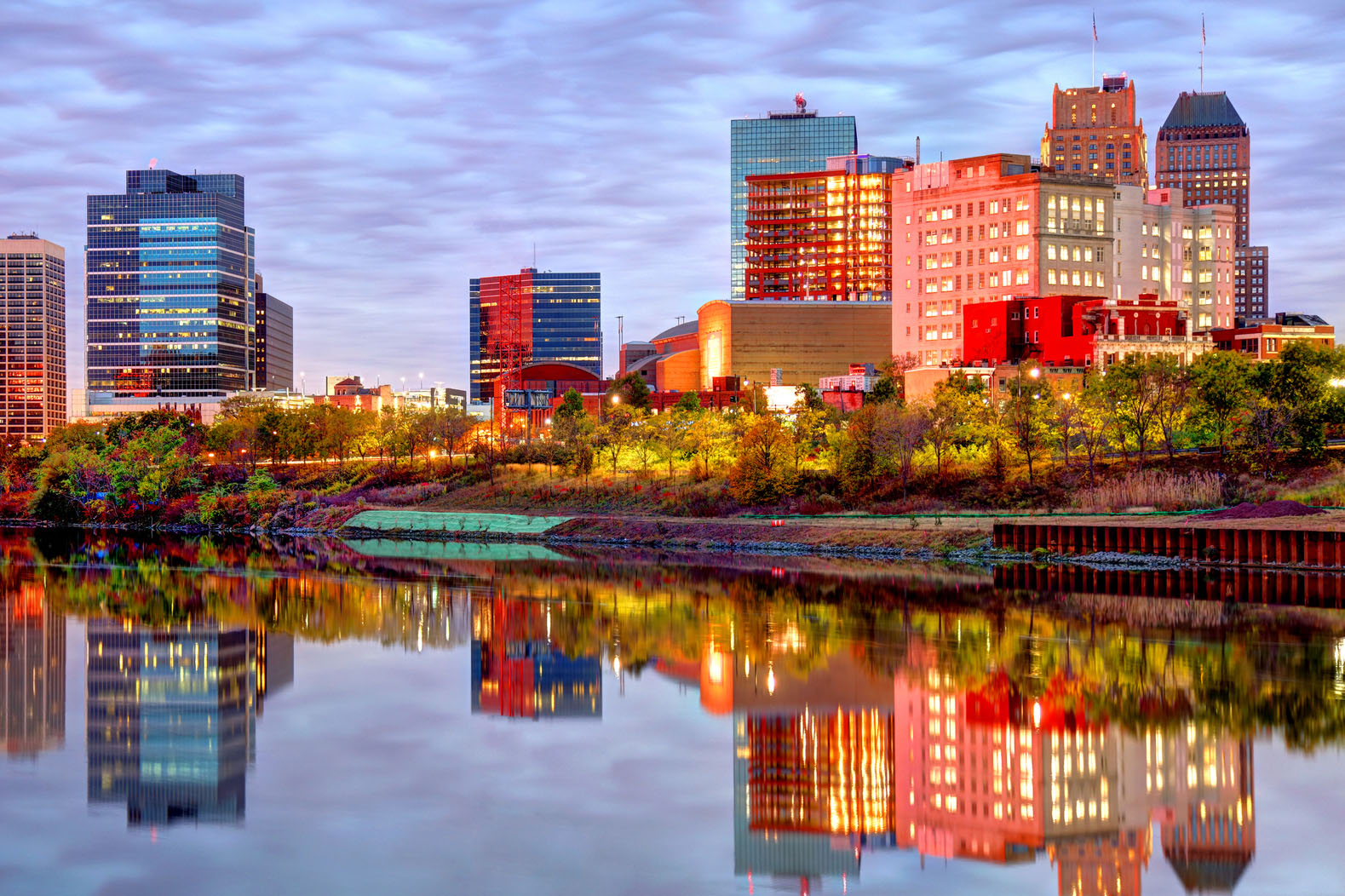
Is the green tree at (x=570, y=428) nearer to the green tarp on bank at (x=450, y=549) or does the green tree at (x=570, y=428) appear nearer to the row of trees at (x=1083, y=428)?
the row of trees at (x=1083, y=428)

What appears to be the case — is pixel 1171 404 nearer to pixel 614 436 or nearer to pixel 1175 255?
pixel 614 436

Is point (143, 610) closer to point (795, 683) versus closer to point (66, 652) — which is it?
point (66, 652)

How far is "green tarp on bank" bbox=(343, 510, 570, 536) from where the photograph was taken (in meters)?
104

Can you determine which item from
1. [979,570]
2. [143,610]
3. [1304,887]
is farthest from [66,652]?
[979,570]

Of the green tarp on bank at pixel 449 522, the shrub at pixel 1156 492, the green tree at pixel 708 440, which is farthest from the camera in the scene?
the green tree at pixel 708 440

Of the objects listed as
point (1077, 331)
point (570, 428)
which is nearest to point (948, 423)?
point (570, 428)

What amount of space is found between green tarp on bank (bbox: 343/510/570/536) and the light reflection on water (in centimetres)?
4686

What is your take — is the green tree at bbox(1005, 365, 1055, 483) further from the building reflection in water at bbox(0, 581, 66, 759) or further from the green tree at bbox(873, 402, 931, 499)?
the building reflection in water at bbox(0, 581, 66, 759)

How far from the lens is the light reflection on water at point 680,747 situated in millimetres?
22203

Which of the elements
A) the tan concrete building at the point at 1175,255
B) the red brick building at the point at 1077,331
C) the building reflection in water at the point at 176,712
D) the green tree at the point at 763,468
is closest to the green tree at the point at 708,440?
the green tree at the point at 763,468

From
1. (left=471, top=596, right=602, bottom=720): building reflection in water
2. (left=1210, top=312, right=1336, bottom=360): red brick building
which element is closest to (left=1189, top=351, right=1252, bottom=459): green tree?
(left=471, top=596, right=602, bottom=720): building reflection in water

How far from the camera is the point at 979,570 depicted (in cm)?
6856

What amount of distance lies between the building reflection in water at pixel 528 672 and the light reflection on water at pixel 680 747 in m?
0.19

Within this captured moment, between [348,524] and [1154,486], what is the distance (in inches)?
2583
